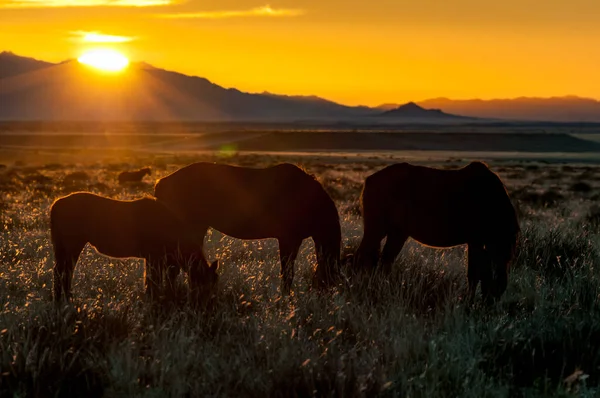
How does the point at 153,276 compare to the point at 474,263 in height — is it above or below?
below

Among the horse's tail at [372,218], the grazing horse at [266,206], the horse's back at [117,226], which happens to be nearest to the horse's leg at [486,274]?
the horse's tail at [372,218]

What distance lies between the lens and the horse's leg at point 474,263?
656cm

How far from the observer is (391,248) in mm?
7152

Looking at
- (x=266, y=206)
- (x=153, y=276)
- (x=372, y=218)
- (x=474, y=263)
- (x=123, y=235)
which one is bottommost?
(x=153, y=276)

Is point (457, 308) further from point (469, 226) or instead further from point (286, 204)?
point (286, 204)

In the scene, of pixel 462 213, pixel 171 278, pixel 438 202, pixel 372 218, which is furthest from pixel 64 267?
pixel 462 213

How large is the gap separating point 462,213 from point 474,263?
505 millimetres

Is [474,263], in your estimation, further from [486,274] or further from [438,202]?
[438,202]

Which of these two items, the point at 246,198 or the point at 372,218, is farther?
the point at 246,198

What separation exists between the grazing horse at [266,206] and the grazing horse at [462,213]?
638mm

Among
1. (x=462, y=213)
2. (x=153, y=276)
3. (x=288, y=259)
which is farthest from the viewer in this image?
(x=288, y=259)

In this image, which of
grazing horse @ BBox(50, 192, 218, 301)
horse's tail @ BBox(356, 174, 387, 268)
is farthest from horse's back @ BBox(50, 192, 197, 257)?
horse's tail @ BBox(356, 174, 387, 268)

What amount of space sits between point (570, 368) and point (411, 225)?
6.72ft

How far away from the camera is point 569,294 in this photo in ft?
23.9
